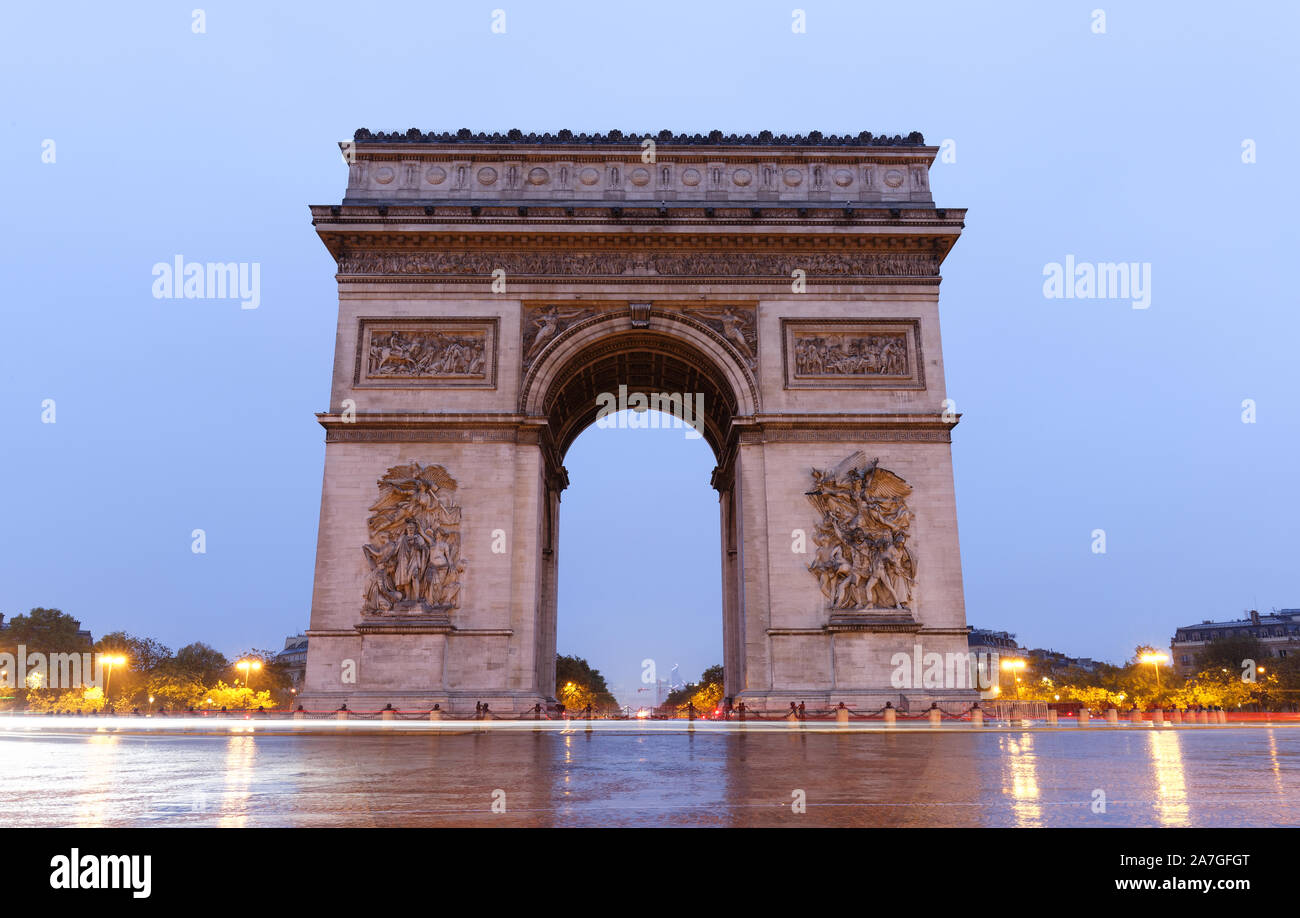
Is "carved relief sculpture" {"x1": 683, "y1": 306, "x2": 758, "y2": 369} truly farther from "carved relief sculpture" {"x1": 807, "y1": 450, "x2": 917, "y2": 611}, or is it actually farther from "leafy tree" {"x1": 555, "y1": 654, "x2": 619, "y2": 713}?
"leafy tree" {"x1": 555, "y1": 654, "x2": 619, "y2": 713}

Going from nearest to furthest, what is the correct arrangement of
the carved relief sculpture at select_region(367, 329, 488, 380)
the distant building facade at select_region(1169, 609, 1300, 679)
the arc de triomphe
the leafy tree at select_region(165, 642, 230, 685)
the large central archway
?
the arc de triomphe
the carved relief sculpture at select_region(367, 329, 488, 380)
the large central archway
the leafy tree at select_region(165, 642, 230, 685)
the distant building facade at select_region(1169, 609, 1300, 679)

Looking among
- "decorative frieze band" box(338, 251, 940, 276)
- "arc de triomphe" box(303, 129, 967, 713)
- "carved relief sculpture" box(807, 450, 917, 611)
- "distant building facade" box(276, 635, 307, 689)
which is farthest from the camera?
"distant building facade" box(276, 635, 307, 689)

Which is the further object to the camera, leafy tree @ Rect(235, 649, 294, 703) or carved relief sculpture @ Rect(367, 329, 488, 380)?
leafy tree @ Rect(235, 649, 294, 703)

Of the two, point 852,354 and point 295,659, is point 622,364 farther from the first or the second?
point 295,659

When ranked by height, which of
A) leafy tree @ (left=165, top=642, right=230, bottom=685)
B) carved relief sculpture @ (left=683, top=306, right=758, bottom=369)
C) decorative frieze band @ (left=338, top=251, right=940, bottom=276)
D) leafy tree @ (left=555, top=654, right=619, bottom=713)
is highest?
decorative frieze band @ (left=338, top=251, right=940, bottom=276)

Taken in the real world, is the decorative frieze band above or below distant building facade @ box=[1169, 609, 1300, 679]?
above

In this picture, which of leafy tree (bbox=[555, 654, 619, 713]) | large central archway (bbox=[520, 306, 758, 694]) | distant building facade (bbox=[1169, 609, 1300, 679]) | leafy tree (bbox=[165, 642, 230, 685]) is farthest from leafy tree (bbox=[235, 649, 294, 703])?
distant building facade (bbox=[1169, 609, 1300, 679])

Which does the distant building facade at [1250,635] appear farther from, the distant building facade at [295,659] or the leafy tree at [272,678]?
the distant building facade at [295,659]
